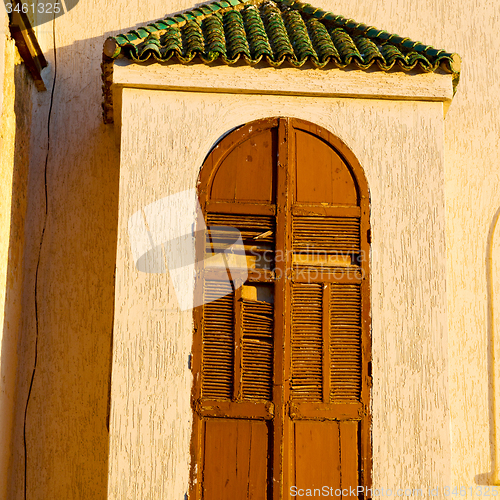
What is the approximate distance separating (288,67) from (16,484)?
445 cm

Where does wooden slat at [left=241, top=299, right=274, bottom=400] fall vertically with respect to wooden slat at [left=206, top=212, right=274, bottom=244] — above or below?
below

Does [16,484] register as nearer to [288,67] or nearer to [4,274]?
[4,274]

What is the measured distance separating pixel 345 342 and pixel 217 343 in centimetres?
100

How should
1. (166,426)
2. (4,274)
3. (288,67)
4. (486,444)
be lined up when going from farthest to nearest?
1. (486,444)
2. (4,274)
3. (288,67)
4. (166,426)

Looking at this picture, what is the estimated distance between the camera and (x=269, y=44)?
4969 mm

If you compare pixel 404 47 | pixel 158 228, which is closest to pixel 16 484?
pixel 158 228

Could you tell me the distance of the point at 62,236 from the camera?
19.0ft

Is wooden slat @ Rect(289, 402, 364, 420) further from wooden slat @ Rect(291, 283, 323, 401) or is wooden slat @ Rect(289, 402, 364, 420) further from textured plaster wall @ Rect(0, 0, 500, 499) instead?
textured plaster wall @ Rect(0, 0, 500, 499)

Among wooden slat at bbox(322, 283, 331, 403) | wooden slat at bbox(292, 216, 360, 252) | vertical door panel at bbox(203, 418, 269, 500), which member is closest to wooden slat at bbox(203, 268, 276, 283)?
wooden slat at bbox(292, 216, 360, 252)

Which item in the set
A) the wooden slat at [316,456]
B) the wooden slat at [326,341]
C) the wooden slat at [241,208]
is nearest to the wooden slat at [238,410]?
the wooden slat at [316,456]

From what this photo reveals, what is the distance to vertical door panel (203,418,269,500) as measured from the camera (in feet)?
14.3

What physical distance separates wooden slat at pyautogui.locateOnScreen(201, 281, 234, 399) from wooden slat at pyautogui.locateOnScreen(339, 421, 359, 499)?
0.92 m

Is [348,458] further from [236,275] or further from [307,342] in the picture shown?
[236,275]

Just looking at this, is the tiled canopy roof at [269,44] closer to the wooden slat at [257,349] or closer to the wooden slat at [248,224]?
the wooden slat at [248,224]
